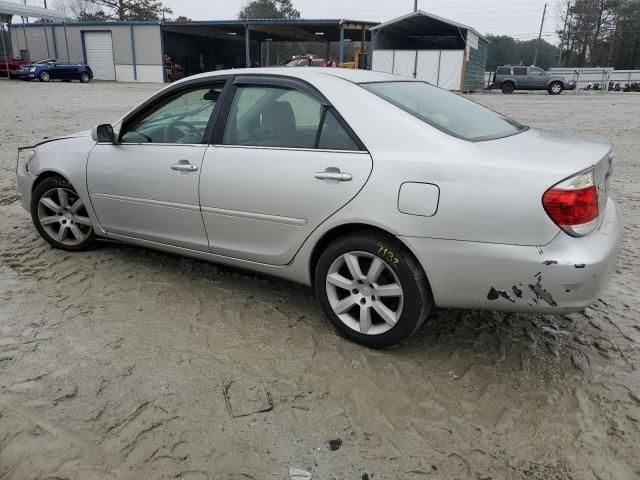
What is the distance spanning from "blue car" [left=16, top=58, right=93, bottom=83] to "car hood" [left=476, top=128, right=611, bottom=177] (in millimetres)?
33933

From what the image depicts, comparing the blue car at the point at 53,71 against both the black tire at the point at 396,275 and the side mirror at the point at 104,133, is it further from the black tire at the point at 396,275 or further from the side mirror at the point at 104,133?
the black tire at the point at 396,275

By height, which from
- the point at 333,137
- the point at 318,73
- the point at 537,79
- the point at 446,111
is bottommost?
the point at 537,79

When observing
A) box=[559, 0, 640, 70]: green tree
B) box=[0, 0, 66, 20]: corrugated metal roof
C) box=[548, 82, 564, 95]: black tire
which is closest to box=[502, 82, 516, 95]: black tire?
box=[548, 82, 564, 95]: black tire

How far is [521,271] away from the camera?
2559 millimetres

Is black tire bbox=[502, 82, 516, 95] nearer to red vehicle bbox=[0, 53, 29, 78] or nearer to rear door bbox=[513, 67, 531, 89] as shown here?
rear door bbox=[513, 67, 531, 89]

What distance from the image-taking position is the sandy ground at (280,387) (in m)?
2.27

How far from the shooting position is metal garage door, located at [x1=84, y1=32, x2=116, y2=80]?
37781mm

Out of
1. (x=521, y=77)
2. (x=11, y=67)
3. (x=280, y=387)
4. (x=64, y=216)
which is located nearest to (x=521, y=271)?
(x=280, y=387)

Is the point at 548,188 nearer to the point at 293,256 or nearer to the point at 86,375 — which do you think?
the point at 293,256

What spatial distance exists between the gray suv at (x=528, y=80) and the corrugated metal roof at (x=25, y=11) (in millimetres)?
31573

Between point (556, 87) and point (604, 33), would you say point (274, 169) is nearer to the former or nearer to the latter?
point (556, 87)

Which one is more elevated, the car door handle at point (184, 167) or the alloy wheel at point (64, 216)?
the car door handle at point (184, 167)

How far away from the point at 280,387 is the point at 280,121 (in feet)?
5.31

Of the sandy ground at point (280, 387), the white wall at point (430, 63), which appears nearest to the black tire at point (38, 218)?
the sandy ground at point (280, 387)
